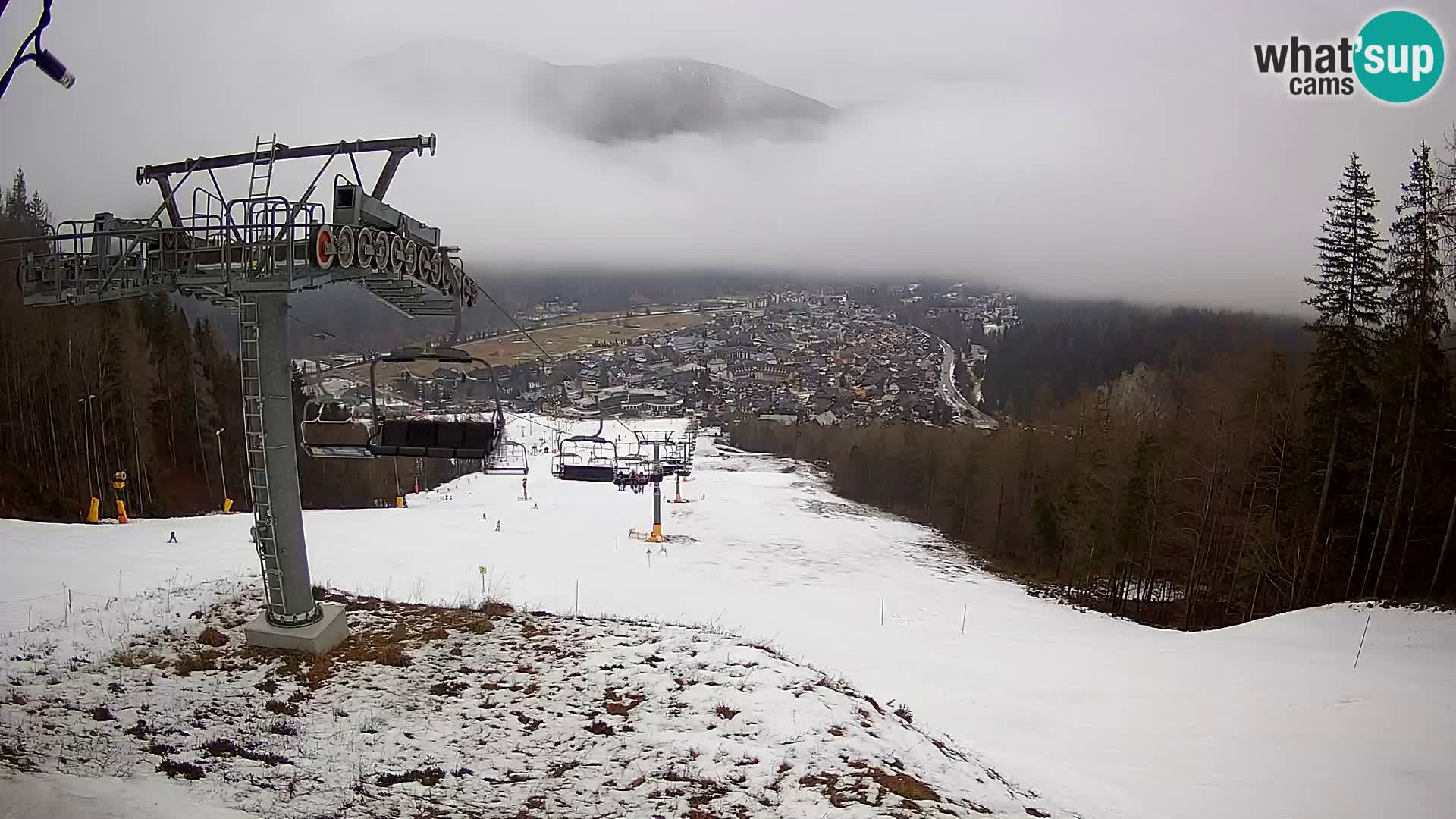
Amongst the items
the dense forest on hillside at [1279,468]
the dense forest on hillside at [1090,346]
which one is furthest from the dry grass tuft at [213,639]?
the dense forest on hillside at [1090,346]

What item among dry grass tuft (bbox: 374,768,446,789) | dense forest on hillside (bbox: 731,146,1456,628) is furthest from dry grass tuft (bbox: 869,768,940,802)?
dense forest on hillside (bbox: 731,146,1456,628)

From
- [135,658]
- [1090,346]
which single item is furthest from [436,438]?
[1090,346]

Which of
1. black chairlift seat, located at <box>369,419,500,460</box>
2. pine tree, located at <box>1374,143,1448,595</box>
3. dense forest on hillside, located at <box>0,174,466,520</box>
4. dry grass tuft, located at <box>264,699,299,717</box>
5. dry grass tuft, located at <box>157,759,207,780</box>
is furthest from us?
dense forest on hillside, located at <box>0,174,466,520</box>

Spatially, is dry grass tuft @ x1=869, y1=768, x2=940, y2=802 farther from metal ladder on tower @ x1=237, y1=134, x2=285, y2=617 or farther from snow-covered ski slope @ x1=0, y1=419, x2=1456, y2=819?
metal ladder on tower @ x1=237, y1=134, x2=285, y2=617

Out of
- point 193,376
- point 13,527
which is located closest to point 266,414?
point 13,527

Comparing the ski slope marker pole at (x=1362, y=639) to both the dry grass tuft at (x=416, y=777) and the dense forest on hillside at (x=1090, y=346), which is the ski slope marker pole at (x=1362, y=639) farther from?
the dense forest on hillside at (x=1090, y=346)

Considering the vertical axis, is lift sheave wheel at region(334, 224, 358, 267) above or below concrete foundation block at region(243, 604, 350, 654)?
above
